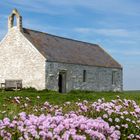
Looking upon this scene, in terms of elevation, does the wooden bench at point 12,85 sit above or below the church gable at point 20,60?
below

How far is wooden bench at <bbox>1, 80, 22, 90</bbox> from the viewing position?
41.4 metres

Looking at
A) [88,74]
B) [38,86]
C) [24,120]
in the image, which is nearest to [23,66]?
[38,86]

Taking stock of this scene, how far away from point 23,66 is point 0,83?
2.93 meters

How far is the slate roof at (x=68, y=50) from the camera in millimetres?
42184

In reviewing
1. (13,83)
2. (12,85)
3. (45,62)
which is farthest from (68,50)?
(12,85)

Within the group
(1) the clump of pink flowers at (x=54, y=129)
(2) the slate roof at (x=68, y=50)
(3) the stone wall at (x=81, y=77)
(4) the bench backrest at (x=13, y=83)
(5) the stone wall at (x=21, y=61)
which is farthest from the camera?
(2) the slate roof at (x=68, y=50)

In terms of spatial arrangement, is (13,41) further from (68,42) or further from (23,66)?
(68,42)

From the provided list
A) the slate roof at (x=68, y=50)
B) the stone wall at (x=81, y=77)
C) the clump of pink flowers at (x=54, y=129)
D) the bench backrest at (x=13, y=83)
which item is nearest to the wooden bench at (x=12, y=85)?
the bench backrest at (x=13, y=83)

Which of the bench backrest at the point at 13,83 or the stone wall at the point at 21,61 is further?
the bench backrest at the point at 13,83

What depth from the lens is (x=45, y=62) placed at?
40.2 meters

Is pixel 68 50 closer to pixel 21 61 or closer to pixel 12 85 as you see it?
pixel 21 61

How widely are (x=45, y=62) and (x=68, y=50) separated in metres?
6.69

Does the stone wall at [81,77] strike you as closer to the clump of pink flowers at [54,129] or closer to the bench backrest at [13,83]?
the bench backrest at [13,83]

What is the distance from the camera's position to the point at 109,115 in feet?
32.8
